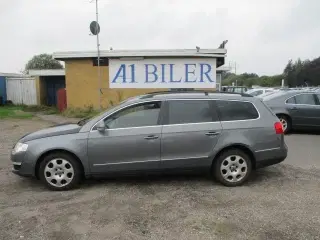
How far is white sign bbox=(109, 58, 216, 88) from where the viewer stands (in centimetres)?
1505

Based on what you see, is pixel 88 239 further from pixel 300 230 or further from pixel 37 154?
pixel 300 230

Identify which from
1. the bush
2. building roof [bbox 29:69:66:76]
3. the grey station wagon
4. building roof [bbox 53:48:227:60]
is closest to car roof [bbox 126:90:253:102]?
the grey station wagon

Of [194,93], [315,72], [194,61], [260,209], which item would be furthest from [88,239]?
[315,72]

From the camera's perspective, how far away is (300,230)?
3.77 m

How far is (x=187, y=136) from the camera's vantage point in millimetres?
5152

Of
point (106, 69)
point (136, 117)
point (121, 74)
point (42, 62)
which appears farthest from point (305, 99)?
point (42, 62)

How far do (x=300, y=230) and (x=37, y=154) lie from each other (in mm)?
3866

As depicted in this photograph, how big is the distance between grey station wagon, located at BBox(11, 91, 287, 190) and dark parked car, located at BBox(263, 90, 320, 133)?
5567 millimetres

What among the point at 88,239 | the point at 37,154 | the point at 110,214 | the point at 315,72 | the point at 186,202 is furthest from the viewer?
the point at 315,72

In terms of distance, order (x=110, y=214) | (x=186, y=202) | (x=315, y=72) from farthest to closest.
A: (x=315, y=72) → (x=186, y=202) → (x=110, y=214)

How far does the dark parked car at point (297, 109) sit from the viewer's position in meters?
10.5

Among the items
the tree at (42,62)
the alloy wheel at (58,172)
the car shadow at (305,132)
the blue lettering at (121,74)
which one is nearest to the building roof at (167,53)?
the blue lettering at (121,74)

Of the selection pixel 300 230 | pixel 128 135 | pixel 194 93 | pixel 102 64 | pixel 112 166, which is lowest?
pixel 300 230

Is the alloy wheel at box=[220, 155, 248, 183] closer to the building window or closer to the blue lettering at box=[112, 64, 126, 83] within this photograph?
the blue lettering at box=[112, 64, 126, 83]
